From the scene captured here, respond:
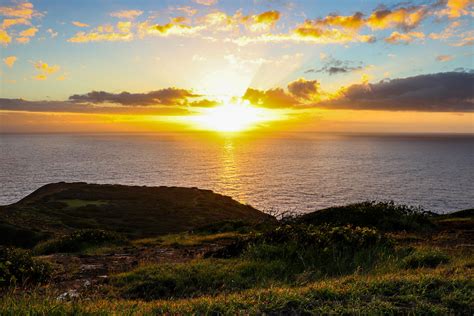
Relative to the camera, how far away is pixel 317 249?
13.0 meters

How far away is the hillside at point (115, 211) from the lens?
54.4 m

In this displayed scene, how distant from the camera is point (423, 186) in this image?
4250 inches

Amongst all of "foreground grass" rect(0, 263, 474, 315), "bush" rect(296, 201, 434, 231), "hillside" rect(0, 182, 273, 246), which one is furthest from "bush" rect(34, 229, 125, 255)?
"hillside" rect(0, 182, 273, 246)

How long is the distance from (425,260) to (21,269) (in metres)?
13.1

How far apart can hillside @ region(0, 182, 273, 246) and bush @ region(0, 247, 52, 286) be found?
3607 cm

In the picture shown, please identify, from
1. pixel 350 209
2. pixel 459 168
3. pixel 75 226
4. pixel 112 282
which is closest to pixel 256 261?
pixel 112 282

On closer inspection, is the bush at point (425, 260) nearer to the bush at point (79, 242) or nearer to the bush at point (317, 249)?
the bush at point (317, 249)

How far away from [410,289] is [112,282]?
8.22 metres

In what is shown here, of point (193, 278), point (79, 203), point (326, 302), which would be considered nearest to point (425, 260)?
point (326, 302)

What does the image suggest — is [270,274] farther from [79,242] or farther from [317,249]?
[79,242]

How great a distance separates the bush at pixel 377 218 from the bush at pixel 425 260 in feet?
32.4

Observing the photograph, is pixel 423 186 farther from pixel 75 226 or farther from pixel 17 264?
pixel 17 264

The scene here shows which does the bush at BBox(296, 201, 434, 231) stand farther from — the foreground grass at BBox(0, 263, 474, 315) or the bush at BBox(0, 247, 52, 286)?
the bush at BBox(0, 247, 52, 286)

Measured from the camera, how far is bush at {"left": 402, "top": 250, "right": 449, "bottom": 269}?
38.3 feet
